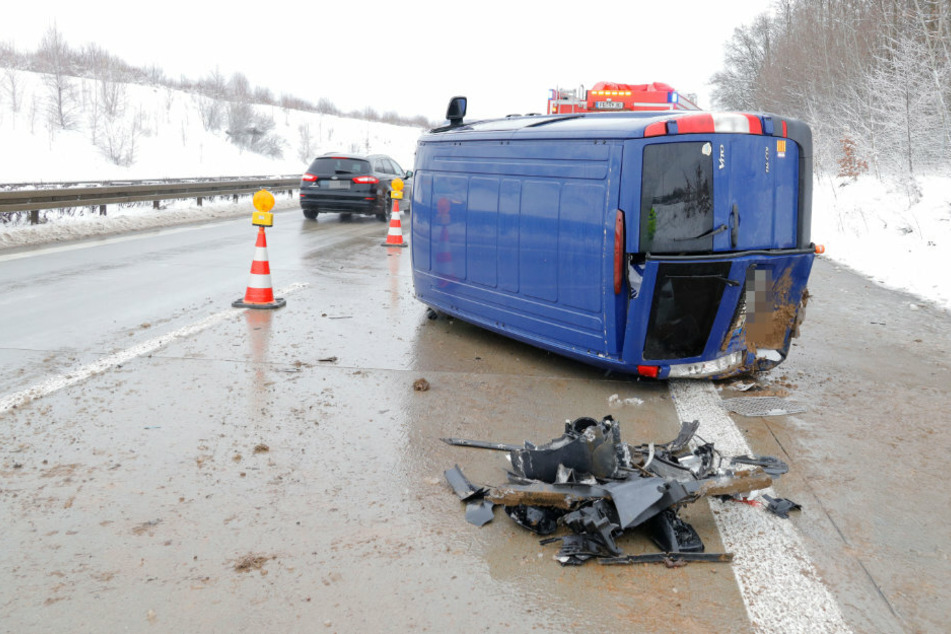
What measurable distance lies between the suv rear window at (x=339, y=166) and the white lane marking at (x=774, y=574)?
56.7 ft

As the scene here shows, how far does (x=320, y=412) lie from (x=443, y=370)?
1.47 metres

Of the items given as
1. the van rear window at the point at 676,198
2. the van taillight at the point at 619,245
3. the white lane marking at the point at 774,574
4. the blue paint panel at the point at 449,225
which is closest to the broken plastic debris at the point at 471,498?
the white lane marking at the point at 774,574

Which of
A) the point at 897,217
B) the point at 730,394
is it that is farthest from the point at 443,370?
the point at 897,217

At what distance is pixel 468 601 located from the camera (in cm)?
307

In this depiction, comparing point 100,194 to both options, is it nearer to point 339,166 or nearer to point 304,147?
point 339,166

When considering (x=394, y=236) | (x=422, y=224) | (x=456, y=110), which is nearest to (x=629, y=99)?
(x=394, y=236)

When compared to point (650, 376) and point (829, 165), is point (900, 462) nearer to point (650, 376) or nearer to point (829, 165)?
point (650, 376)

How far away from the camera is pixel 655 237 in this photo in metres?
5.48

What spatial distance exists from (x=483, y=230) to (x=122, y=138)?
47.9 meters

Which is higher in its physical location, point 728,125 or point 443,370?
point 728,125

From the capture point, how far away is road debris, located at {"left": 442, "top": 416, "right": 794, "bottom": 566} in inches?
137

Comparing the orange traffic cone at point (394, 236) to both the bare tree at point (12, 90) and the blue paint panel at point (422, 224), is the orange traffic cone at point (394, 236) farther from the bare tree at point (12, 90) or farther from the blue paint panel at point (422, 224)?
the bare tree at point (12, 90)

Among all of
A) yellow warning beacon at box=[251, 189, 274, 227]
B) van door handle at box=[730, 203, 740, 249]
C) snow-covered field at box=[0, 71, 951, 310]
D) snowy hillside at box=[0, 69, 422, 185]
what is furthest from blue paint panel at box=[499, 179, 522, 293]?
snowy hillside at box=[0, 69, 422, 185]

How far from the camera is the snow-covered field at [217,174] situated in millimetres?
14670
